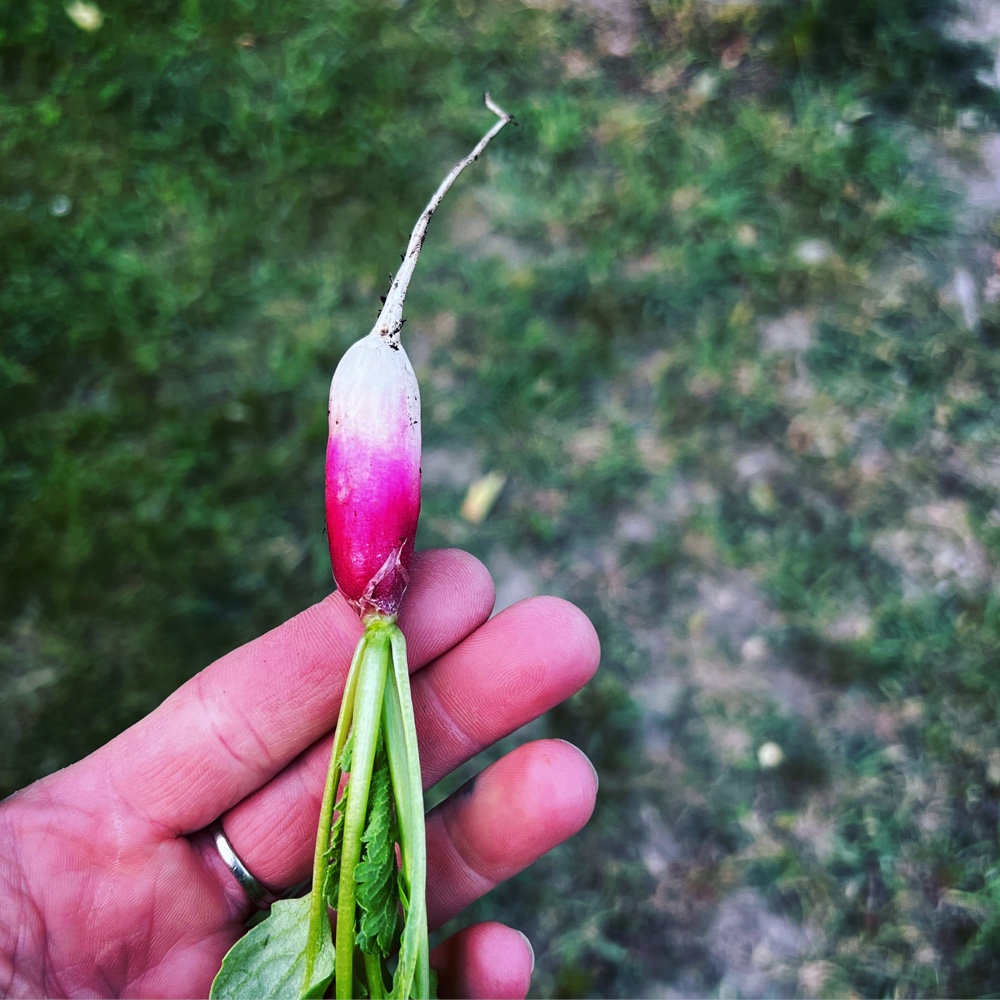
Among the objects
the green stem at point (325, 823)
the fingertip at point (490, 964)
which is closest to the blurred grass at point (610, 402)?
the fingertip at point (490, 964)

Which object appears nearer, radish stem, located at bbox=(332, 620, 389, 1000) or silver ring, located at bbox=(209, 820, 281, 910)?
radish stem, located at bbox=(332, 620, 389, 1000)

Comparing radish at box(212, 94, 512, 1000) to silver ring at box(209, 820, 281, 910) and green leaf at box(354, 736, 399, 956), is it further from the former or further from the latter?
silver ring at box(209, 820, 281, 910)

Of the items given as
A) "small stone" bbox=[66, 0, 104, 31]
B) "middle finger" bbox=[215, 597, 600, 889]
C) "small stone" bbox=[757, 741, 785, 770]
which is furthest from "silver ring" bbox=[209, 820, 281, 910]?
"small stone" bbox=[66, 0, 104, 31]

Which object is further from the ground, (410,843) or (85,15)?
(85,15)

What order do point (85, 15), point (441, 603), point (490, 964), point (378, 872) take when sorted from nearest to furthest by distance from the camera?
1. point (378, 872)
2. point (490, 964)
3. point (441, 603)
4. point (85, 15)

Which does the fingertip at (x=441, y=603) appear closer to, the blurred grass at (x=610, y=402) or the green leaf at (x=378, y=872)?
the green leaf at (x=378, y=872)

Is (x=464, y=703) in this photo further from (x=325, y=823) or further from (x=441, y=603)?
(x=325, y=823)

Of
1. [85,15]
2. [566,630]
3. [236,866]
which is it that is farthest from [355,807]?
[85,15]
